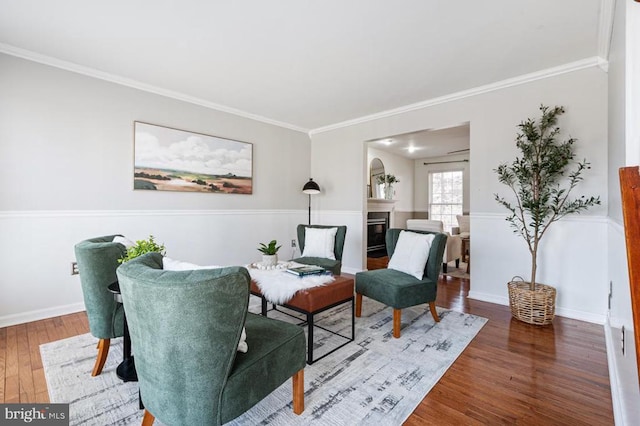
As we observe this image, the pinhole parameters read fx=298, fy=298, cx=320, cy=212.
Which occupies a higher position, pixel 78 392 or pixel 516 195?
pixel 516 195

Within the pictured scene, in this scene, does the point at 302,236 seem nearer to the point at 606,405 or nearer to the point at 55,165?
the point at 55,165

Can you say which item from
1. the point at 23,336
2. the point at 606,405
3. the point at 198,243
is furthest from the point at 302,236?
the point at 606,405

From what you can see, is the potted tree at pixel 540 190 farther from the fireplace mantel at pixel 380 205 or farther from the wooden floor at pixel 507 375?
the fireplace mantel at pixel 380 205

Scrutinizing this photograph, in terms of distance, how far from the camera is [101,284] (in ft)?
6.07

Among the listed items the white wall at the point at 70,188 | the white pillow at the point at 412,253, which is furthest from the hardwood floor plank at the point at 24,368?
the white pillow at the point at 412,253

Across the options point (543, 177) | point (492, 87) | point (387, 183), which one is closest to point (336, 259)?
point (543, 177)

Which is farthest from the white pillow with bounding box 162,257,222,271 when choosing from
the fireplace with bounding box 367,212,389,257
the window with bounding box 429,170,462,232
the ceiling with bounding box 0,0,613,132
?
the window with bounding box 429,170,462,232

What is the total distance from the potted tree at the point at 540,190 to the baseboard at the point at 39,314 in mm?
4522

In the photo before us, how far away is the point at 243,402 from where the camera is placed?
125cm

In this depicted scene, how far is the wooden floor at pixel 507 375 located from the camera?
5.38 feet

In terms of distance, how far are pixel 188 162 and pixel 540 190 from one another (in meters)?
4.08

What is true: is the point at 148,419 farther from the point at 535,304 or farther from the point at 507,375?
the point at 535,304

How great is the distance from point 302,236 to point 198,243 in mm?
1425

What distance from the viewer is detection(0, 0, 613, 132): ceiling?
2172 mm
